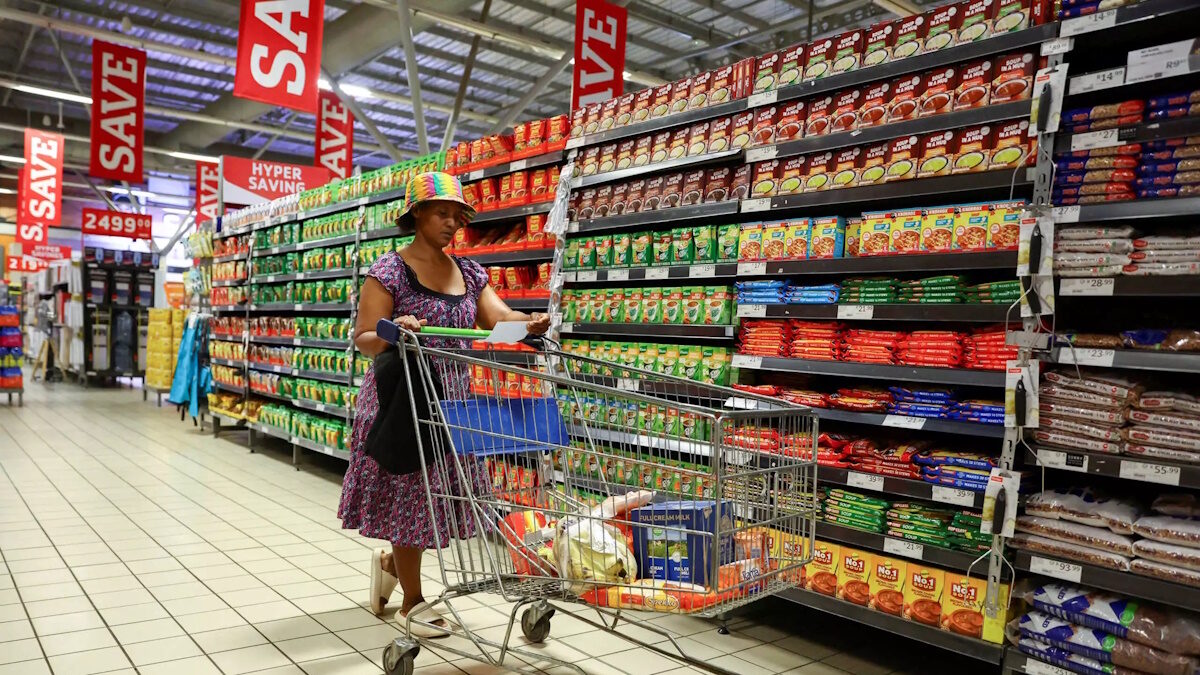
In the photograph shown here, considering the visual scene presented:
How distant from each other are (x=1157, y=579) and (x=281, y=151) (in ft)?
77.3

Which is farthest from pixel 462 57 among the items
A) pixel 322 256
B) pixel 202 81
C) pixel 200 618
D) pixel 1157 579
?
pixel 1157 579

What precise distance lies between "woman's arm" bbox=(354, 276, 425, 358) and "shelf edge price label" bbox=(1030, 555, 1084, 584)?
2.38 metres

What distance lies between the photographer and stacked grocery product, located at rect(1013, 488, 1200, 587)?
255 cm

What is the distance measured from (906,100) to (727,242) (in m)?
1.12

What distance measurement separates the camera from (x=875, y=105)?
348cm

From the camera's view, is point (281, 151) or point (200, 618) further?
point (281, 151)

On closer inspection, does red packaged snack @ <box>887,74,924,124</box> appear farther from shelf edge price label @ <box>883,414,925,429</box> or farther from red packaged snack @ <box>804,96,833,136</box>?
shelf edge price label @ <box>883,414,925,429</box>

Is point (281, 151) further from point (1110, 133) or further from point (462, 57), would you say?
point (1110, 133)

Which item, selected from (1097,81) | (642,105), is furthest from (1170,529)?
(642,105)

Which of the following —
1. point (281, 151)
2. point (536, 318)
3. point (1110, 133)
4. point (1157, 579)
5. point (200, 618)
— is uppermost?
point (281, 151)

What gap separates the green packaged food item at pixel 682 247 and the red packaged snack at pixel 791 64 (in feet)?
2.98

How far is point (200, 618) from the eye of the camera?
3.63 m

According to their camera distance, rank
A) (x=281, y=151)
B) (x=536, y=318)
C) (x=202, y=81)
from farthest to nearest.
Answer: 1. (x=281, y=151)
2. (x=202, y=81)
3. (x=536, y=318)

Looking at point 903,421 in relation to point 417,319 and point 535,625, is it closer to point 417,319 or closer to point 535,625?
point 535,625
